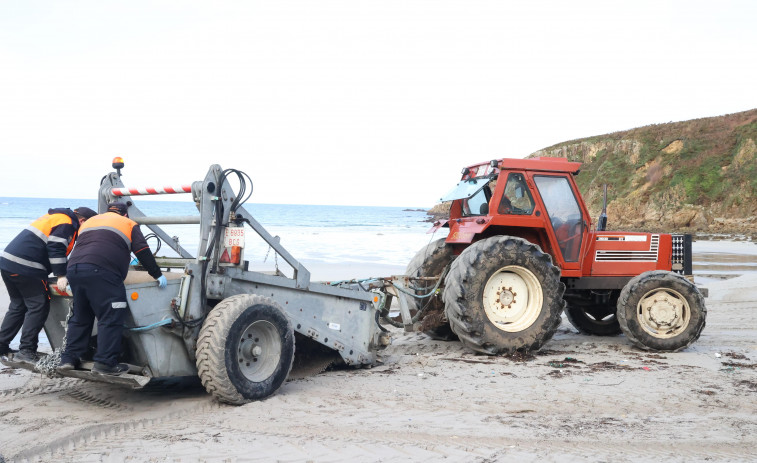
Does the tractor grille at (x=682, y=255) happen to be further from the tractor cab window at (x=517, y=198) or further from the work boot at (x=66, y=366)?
the work boot at (x=66, y=366)

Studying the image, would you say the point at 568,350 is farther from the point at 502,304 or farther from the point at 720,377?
the point at 720,377

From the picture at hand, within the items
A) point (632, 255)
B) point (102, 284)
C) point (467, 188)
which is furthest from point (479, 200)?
point (102, 284)

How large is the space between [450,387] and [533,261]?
2.13 metres

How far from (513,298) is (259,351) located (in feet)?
10.9

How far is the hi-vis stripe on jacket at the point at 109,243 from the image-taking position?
16.3ft

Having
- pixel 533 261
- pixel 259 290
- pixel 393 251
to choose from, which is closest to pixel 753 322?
pixel 533 261

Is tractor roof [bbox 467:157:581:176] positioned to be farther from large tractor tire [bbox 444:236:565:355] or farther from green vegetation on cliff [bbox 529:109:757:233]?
green vegetation on cliff [bbox 529:109:757:233]

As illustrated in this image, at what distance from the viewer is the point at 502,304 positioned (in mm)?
7555

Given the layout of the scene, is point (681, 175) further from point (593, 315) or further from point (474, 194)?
point (474, 194)

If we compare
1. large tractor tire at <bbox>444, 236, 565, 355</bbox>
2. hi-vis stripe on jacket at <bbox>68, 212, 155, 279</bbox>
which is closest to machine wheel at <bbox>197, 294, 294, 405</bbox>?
hi-vis stripe on jacket at <bbox>68, 212, 155, 279</bbox>

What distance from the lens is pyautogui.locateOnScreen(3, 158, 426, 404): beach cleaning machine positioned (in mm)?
5125

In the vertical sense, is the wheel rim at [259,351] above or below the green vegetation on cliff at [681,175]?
below

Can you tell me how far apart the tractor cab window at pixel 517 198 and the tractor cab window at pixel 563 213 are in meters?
0.19

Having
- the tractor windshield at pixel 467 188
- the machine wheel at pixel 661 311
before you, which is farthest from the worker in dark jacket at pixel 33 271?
the machine wheel at pixel 661 311
